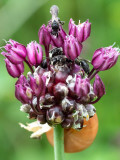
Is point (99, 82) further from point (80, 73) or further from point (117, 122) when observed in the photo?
point (117, 122)

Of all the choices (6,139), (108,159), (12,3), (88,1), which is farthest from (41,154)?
(88,1)

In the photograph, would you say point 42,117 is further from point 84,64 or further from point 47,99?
point 84,64

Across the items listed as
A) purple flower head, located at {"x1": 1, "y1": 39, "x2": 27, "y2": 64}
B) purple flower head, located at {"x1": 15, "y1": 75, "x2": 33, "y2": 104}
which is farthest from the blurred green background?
purple flower head, located at {"x1": 15, "y1": 75, "x2": 33, "y2": 104}

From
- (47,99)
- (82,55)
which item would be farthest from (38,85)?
(82,55)

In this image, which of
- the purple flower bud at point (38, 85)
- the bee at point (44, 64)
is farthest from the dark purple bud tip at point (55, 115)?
the bee at point (44, 64)

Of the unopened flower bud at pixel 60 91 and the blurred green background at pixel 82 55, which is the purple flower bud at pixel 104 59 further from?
the blurred green background at pixel 82 55

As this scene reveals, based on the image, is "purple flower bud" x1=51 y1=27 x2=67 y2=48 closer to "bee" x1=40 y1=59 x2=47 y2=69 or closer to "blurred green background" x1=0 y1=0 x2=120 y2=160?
"bee" x1=40 y1=59 x2=47 y2=69
